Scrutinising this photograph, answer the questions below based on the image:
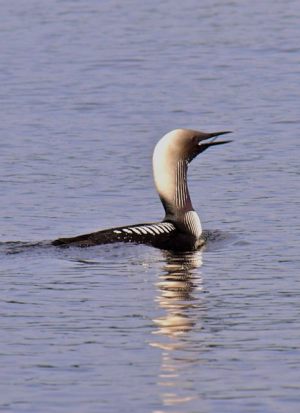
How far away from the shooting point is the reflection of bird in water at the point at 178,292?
9.66 metres

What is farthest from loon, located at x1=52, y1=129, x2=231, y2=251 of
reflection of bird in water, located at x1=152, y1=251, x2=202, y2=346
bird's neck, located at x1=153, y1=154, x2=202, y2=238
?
reflection of bird in water, located at x1=152, y1=251, x2=202, y2=346

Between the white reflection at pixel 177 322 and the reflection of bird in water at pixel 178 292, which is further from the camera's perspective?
the reflection of bird in water at pixel 178 292

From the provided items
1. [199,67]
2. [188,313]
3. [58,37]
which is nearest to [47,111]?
[199,67]

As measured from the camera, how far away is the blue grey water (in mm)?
8492

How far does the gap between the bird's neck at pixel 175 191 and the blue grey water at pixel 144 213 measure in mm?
337

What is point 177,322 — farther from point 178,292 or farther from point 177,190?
point 177,190

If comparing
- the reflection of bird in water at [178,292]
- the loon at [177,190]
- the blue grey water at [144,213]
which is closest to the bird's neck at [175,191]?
the loon at [177,190]

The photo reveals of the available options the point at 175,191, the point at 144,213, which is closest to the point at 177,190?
the point at 175,191

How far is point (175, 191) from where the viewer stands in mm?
13273

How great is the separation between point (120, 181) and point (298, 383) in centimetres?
784

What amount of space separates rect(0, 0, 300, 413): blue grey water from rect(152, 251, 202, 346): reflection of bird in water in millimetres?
18

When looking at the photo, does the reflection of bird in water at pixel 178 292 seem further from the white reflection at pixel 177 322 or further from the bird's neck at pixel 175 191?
the bird's neck at pixel 175 191

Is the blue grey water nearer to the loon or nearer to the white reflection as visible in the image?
the white reflection

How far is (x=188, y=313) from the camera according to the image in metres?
10.0
